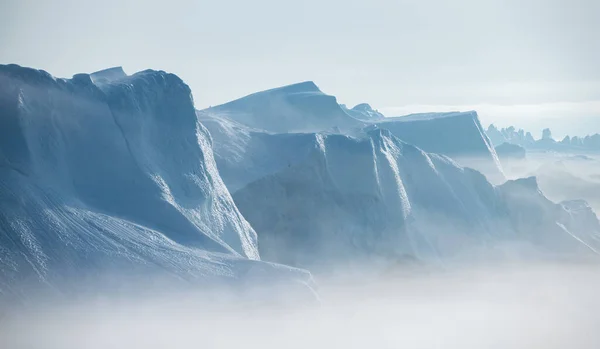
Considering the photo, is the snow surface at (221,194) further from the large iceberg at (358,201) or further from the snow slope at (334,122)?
the snow slope at (334,122)

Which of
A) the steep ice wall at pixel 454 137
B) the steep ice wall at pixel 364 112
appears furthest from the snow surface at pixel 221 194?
the steep ice wall at pixel 364 112

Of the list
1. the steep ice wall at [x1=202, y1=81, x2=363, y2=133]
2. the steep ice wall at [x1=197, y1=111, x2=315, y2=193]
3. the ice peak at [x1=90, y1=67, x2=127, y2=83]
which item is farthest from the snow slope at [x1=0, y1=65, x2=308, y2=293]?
the steep ice wall at [x1=202, y1=81, x2=363, y2=133]

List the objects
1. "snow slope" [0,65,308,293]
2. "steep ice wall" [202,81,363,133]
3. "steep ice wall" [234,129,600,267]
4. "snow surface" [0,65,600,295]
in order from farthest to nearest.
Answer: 1. "steep ice wall" [202,81,363,133]
2. "steep ice wall" [234,129,600,267]
3. "snow surface" [0,65,600,295]
4. "snow slope" [0,65,308,293]

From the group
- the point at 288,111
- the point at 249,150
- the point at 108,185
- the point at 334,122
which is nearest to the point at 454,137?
the point at 334,122

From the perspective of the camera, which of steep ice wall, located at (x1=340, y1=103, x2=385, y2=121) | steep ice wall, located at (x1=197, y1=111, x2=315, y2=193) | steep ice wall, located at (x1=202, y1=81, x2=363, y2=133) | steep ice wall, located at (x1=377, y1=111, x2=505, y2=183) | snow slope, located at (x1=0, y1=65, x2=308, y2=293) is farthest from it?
steep ice wall, located at (x1=340, y1=103, x2=385, y2=121)

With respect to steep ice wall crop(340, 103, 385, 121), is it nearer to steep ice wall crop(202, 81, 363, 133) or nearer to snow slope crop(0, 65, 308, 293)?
steep ice wall crop(202, 81, 363, 133)

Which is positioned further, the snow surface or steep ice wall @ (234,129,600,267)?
steep ice wall @ (234,129,600,267)

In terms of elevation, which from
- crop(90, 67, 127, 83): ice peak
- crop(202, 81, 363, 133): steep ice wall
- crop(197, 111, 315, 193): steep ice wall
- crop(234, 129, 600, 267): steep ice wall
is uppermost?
crop(90, 67, 127, 83): ice peak
